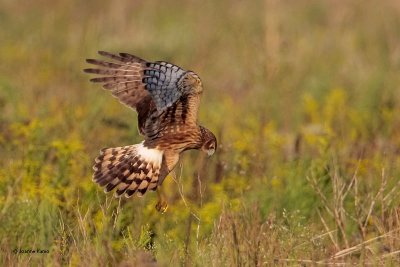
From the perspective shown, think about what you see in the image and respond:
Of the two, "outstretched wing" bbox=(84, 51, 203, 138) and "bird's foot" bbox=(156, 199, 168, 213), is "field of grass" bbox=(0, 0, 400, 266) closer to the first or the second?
"bird's foot" bbox=(156, 199, 168, 213)

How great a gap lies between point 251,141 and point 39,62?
161 inches

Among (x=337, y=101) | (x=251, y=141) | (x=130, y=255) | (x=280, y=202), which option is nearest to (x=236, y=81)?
(x=337, y=101)

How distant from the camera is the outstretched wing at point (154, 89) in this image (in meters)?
7.19

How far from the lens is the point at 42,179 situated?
25.4 feet

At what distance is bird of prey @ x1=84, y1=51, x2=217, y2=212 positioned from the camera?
7223 mm

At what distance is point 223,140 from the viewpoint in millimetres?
10000

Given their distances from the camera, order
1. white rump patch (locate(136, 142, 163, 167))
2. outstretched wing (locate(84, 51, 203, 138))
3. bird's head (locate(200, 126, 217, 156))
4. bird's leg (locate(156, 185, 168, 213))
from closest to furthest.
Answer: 1. outstretched wing (locate(84, 51, 203, 138))
2. bird's leg (locate(156, 185, 168, 213))
3. white rump patch (locate(136, 142, 163, 167))
4. bird's head (locate(200, 126, 217, 156))

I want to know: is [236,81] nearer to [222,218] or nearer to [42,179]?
[42,179]

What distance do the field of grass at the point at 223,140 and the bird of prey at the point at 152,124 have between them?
16 cm

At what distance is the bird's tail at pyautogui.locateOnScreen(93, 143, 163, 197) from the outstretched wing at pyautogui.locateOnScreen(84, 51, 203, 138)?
168 millimetres

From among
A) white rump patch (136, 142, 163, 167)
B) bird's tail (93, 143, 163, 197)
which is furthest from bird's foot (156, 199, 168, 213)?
white rump patch (136, 142, 163, 167)

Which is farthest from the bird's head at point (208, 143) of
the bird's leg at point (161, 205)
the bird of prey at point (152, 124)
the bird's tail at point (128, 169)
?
the bird's leg at point (161, 205)

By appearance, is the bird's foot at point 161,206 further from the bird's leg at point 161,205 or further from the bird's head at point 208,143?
the bird's head at point 208,143

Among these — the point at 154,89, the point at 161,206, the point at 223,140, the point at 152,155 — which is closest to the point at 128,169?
the point at 152,155
